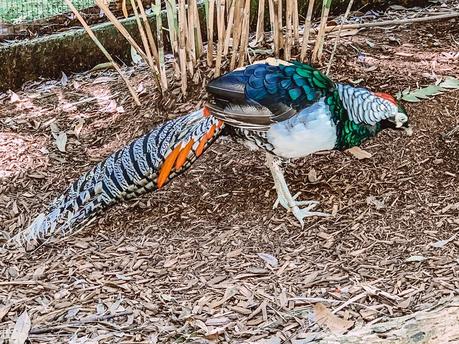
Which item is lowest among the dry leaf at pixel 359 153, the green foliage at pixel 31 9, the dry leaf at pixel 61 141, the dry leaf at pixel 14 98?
the dry leaf at pixel 359 153

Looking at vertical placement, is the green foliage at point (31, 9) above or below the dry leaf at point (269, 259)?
above

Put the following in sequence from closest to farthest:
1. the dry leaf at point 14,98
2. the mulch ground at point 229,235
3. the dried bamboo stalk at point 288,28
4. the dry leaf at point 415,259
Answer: the mulch ground at point 229,235 < the dry leaf at point 415,259 < the dried bamboo stalk at point 288,28 < the dry leaf at point 14,98

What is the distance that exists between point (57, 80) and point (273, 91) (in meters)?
1.95

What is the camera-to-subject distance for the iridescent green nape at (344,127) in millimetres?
3371

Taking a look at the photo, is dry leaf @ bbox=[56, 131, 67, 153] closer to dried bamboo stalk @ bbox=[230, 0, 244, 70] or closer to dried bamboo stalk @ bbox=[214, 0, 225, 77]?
dried bamboo stalk @ bbox=[214, 0, 225, 77]

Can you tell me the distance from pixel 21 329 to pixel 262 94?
134 centimetres

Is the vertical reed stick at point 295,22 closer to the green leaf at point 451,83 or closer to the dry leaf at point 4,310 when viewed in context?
the green leaf at point 451,83

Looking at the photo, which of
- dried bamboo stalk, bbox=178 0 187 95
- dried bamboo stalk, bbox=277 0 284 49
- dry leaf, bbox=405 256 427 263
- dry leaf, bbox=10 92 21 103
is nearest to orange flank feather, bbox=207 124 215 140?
dried bamboo stalk, bbox=178 0 187 95

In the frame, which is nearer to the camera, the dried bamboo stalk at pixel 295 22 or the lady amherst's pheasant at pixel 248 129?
the lady amherst's pheasant at pixel 248 129

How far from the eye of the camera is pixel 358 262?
3135mm

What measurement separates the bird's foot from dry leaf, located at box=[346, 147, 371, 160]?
0.41m

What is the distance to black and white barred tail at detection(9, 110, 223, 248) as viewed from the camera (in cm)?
335

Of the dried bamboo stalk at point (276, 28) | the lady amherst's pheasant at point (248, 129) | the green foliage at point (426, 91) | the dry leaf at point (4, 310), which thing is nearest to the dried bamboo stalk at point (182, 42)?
the dried bamboo stalk at point (276, 28)

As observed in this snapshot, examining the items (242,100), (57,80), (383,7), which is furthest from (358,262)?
(383,7)
